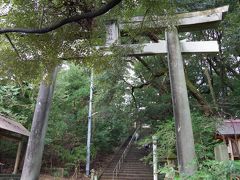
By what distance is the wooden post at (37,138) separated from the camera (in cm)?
615

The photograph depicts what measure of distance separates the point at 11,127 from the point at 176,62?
238 inches

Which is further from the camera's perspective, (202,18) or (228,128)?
(202,18)

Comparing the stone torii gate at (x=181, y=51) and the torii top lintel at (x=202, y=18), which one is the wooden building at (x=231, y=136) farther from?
the torii top lintel at (x=202, y=18)

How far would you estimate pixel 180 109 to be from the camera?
6.06 metres

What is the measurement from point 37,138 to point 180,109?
335cm

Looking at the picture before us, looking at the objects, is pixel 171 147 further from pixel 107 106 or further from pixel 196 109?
pixel 107 106

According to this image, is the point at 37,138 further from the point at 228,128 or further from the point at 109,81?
the point at 109,81

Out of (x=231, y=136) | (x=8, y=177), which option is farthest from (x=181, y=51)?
(x=8, y=177)

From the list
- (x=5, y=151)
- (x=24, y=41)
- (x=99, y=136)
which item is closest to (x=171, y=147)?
(x=24, y=41)

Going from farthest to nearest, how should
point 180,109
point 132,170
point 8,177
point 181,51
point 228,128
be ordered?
point 132,170, point 8,177, point 181,51, point 228,128, point 180,109

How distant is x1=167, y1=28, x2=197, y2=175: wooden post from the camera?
5629 millimetres

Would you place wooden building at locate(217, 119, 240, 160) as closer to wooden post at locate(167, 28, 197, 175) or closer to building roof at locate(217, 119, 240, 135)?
building roof at locate(217, 119, 240, 135)

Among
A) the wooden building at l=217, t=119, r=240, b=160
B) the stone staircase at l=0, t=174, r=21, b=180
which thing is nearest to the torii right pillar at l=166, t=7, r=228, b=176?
the wooden building at l=217, t=119, r=240, b=160

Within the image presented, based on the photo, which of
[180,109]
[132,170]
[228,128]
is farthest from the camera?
[132,170]
